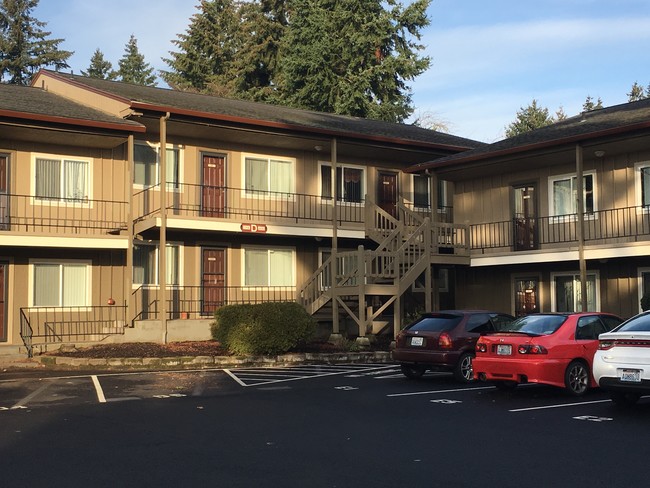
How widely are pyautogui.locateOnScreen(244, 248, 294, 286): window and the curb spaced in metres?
5.88

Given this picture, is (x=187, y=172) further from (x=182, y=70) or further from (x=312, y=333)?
(x=182, y=70)

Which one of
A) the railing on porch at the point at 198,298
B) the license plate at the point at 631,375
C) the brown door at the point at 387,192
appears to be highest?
the brown door at the point at 387,192

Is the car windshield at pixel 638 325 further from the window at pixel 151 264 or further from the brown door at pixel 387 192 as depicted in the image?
the brown door at pixel 387 192

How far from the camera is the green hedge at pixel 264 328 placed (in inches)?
814

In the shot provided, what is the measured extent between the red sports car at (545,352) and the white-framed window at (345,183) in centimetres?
1414

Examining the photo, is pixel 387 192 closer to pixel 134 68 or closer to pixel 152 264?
pixel 152 264

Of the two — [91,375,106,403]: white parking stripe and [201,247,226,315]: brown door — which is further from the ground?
[201,247,226,315]: brown door

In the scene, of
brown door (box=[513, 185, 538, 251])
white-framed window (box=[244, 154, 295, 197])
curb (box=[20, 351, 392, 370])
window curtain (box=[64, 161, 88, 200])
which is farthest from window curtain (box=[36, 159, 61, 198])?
brown door (box=[513, 185, 538, 251])

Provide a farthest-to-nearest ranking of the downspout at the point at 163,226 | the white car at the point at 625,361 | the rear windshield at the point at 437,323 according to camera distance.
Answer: the downspout at the point at 163,226
the rear windshield at the point at 437,323
the white car at the point at 625,361

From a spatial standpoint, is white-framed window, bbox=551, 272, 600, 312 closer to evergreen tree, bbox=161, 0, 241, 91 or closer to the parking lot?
the parking lot

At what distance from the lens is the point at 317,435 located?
1027 centimetres

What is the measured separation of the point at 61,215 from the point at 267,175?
667 cm

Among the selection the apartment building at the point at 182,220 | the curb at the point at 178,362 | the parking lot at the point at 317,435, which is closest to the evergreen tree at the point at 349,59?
the apartment building at the point at 182,220

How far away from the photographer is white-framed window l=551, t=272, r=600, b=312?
82.1 feet
